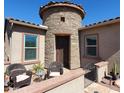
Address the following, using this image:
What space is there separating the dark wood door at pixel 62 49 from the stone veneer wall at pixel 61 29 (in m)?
0.45

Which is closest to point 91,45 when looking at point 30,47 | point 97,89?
point 97,89

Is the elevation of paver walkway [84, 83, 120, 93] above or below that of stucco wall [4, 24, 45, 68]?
below

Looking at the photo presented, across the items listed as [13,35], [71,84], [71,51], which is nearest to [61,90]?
[71,84]

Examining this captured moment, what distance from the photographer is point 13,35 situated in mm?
6262

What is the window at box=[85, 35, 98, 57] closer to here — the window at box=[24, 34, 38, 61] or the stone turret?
the stone turret

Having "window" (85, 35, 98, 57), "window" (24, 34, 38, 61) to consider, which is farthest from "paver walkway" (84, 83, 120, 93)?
"window" (24, 34, 38, 61)

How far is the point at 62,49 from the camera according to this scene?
8.66 meters

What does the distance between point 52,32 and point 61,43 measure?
1195mm

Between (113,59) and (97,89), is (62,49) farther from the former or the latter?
(97,89)

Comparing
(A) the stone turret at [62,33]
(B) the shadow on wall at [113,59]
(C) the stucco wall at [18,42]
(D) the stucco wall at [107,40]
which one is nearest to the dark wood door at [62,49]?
(A) the stone turret at [62,33]

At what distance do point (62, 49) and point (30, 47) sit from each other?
267cm

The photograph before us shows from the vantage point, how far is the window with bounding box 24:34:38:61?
696 cm

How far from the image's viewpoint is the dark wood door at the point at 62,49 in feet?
28.1
